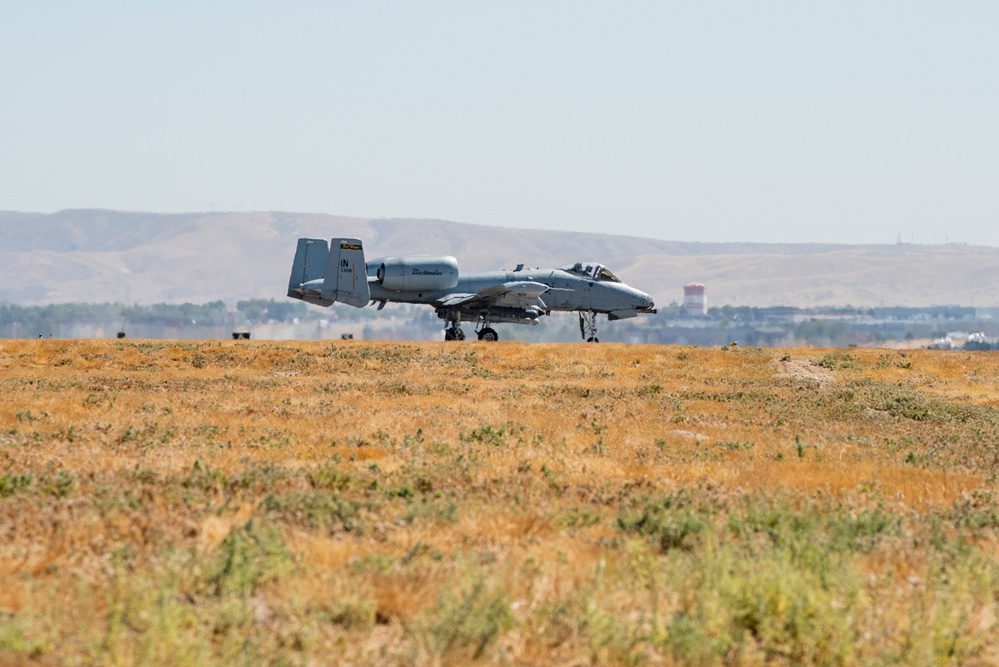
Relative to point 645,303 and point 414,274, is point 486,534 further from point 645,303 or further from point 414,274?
point 645,303

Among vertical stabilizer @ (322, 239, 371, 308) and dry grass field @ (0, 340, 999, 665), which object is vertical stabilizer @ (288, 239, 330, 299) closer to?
vertical stabilizer @ (322, 239, 371, 308)

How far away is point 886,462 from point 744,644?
11648mm

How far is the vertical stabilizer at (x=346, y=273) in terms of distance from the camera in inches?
2131

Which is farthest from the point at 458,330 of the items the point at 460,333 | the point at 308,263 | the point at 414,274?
the point at 308,263

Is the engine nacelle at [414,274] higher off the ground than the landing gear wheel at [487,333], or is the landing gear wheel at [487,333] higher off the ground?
the engine nacelle at [414,274]

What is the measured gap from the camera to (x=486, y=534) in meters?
12.5

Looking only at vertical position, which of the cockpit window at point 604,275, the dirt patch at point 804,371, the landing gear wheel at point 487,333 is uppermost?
the cockpit window at point 604,275

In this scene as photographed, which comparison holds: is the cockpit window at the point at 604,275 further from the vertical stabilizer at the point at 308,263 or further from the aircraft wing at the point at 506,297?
the vertical stabilizer at the point at 308,263

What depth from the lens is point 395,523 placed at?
12781 millimetres

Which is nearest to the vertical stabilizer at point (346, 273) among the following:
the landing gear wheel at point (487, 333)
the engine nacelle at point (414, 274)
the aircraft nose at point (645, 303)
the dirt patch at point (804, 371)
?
the engine nacelle at point (414, 274)

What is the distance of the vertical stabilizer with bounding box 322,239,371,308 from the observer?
2131 inches

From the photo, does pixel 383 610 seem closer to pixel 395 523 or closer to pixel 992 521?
pixel 395 523

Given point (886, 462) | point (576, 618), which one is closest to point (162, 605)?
point (576, 618)

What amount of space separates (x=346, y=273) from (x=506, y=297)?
7598 millimetres
